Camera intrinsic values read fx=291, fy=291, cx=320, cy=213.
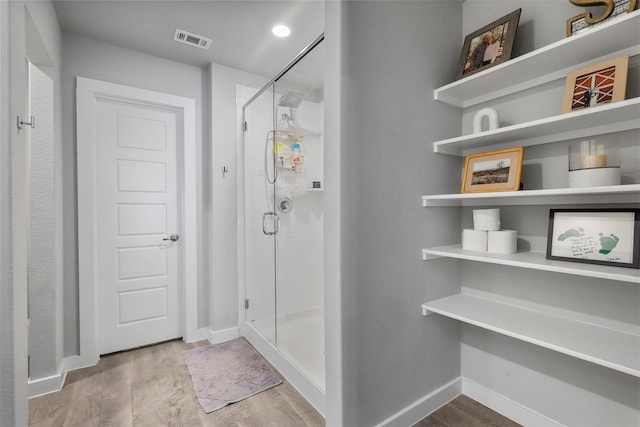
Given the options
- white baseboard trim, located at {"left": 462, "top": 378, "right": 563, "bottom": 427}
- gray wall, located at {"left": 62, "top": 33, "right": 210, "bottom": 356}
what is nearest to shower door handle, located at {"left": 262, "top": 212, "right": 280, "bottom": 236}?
gray wall, located at {"left": 62, "top": 33, "right": 210, "bottom": 356}

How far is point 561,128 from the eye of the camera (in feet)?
4.44

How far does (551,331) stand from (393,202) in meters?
0.92

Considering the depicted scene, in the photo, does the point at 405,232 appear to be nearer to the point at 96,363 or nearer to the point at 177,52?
Result: the point at 177,52

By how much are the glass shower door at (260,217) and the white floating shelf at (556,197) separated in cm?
134

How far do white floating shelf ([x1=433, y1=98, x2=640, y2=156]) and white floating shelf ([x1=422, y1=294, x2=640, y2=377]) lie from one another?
883mm

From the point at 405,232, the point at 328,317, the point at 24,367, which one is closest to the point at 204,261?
the point at 24,367

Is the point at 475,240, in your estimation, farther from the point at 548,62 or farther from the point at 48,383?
the point at 48,383

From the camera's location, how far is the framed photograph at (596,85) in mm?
1160

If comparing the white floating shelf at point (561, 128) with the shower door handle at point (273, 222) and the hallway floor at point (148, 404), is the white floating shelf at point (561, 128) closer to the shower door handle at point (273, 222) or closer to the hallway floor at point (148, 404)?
the shower door handle at point (273, 222)

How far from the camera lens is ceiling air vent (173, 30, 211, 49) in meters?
2.23

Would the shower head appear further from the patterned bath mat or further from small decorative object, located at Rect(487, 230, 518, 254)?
the patterned bath mat

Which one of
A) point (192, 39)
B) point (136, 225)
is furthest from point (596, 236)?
point (136, 225)

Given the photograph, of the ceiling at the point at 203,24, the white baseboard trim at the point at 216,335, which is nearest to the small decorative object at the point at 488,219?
the ceiling at the point at 203,24

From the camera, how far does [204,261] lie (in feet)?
9.10
